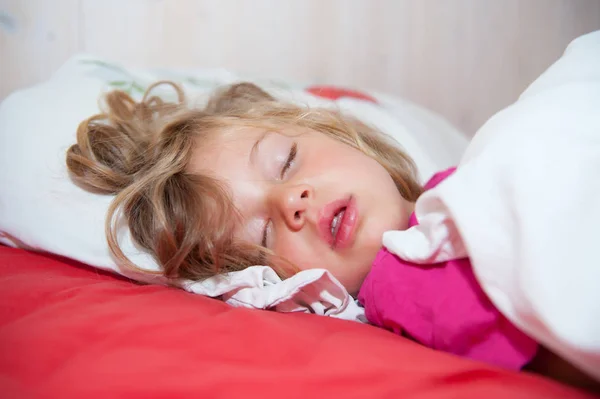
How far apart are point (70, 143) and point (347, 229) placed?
0.52m

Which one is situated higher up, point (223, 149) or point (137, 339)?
point (223, 149)

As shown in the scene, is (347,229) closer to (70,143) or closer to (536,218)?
(536,218)

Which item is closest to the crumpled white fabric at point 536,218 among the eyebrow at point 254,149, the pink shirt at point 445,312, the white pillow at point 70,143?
the pink shirt at point 445,312

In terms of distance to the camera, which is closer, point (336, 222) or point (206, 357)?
point (206, 357)

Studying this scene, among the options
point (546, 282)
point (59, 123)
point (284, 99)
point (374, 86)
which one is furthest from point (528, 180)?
point (374, 86)

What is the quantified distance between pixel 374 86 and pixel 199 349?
4.05ft

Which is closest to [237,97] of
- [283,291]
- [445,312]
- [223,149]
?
[223,149]

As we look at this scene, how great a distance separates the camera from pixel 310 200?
0.80m

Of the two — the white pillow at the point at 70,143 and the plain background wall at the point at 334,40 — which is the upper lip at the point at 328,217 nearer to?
the white pillow at the point at 70,143

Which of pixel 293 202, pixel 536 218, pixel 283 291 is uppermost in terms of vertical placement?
pixel 536 218

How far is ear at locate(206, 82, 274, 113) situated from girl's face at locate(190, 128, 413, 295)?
0.64 feet

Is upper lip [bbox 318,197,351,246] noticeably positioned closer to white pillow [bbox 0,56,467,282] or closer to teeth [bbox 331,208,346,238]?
teeth [bbox 331,208,346,238]

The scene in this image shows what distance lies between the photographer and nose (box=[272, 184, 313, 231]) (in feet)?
2.60

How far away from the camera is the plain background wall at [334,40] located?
126 centimetres
